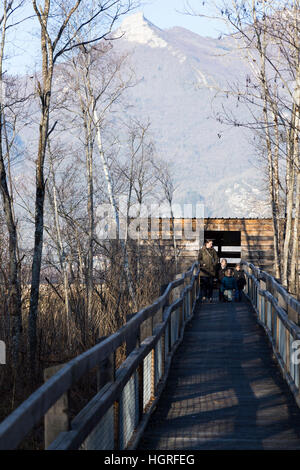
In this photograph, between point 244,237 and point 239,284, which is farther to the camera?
point 244,237

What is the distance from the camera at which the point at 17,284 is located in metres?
11.3

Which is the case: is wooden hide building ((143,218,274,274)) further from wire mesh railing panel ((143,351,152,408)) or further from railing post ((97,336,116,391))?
railing post ((97,336,116,391))

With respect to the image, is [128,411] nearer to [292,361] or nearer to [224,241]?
[292,361]

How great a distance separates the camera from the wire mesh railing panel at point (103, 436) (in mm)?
4645

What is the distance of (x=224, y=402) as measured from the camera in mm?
8180

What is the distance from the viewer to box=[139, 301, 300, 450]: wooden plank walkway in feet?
21.3

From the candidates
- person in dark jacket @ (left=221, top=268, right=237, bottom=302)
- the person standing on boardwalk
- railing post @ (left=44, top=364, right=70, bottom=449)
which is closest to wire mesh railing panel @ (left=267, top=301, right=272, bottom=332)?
the person standing on boardwalk

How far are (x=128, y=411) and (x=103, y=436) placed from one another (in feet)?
3.92

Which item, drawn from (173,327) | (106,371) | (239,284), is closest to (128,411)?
(106,371)

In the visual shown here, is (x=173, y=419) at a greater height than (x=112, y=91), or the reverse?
(x=112, y=91)

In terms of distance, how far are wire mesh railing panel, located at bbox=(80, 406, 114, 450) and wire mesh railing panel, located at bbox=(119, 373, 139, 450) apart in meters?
0.34
